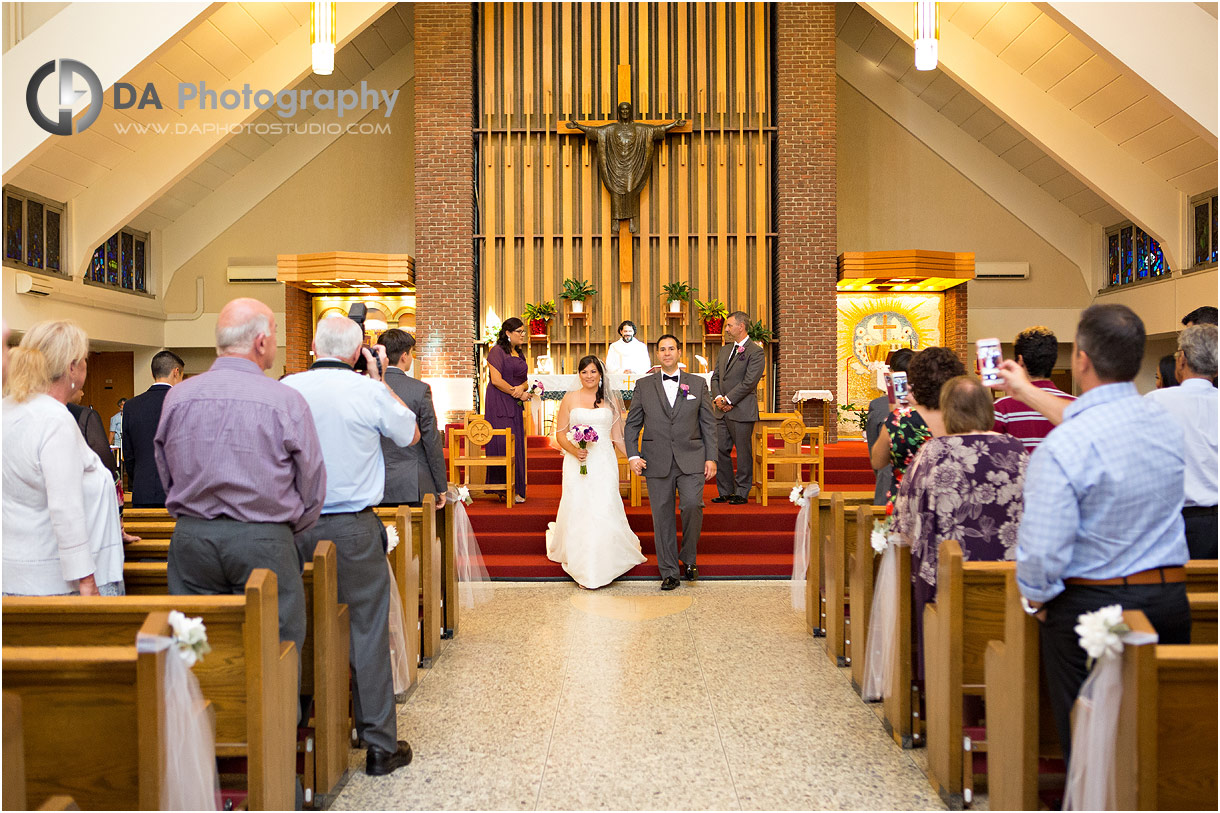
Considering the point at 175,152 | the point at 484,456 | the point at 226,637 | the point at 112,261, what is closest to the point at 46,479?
the point at 226,637

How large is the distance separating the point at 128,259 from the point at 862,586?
12.1 metres

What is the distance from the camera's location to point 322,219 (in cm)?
1328

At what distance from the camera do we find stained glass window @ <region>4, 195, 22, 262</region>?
9.16m

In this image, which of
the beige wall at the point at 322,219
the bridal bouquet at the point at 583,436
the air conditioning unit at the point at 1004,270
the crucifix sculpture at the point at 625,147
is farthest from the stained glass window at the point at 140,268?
the air conditioning unit at the point at 1004,270

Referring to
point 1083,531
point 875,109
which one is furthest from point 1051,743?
point 875,109

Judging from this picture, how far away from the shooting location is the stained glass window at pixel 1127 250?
12.0m

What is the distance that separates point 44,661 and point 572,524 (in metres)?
4.20

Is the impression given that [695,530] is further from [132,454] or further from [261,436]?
[261,436]

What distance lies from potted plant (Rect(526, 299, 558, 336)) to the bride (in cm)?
518

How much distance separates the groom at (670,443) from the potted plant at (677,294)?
540 centimetres

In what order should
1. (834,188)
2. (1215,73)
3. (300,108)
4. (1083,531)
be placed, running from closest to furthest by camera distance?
(1083,531) → (1215,73) → (834,188) → (300,108)

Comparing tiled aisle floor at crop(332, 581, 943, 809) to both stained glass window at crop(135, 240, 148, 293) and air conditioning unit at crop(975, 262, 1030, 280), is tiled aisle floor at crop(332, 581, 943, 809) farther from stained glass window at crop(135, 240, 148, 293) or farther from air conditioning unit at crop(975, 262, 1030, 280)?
stained glass window at crop(135, 240, 148, 293)

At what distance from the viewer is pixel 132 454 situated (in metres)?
4.20

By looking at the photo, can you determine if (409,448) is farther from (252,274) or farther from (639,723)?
(252,274)
